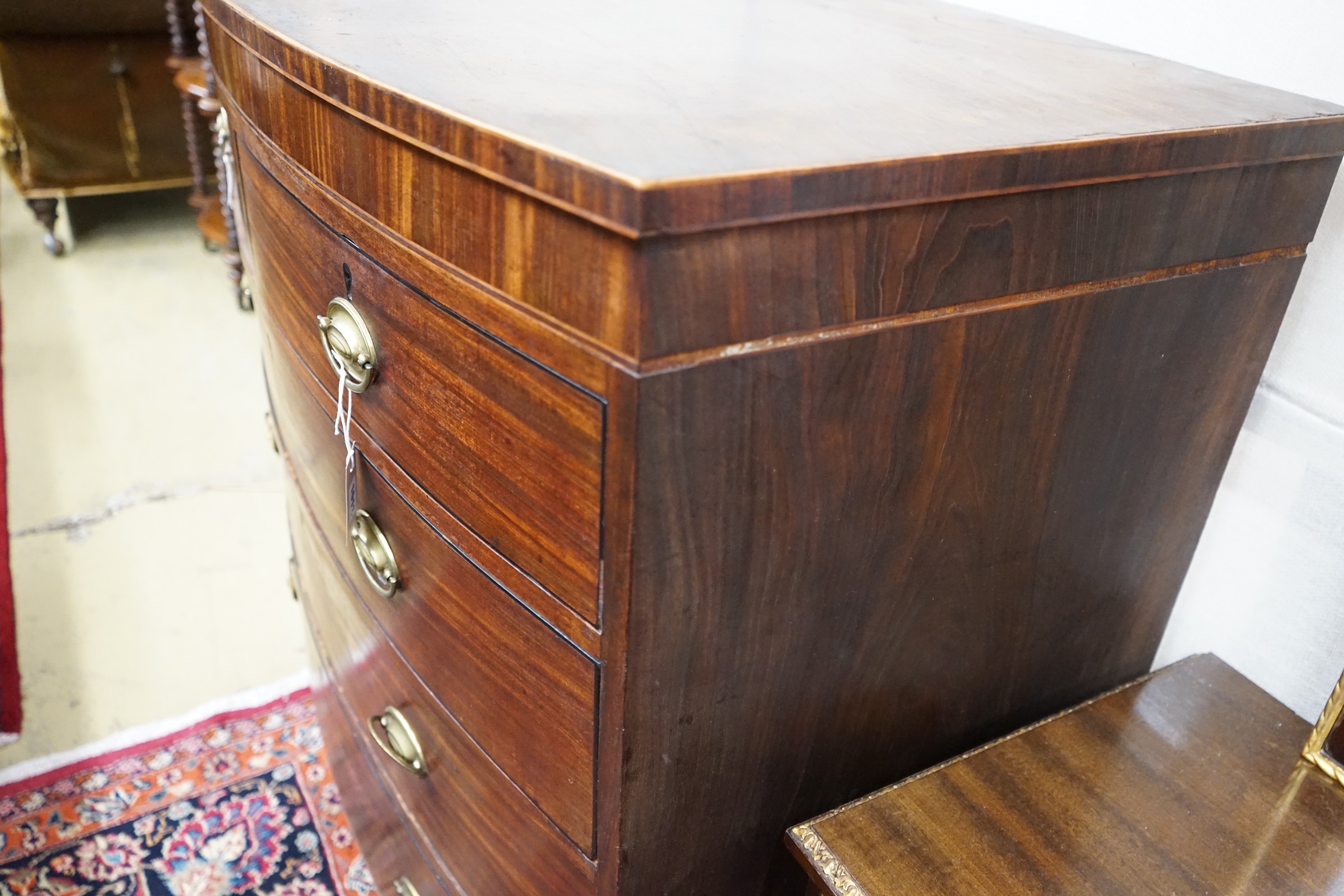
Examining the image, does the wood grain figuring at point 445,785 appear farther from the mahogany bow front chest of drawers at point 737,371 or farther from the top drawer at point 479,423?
the top drawer at point 479,423

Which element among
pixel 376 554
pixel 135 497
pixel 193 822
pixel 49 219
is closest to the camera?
pixel 376 554

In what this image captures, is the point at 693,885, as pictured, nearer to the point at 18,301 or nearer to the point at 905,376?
the point at 905,376

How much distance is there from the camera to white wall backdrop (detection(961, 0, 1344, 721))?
0.58m

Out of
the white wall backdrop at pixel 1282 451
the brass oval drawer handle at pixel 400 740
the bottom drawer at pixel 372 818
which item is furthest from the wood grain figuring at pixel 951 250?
the bottom drawer at pixel 372 818

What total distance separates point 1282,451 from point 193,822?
101 cm

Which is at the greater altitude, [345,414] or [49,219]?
[345,414]

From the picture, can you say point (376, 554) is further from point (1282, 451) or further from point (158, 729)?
point (158, 729)

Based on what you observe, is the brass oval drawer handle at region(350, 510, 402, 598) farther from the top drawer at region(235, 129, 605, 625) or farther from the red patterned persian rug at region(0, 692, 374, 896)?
the red patterned persian rug at region(0, 692, 374, 896)

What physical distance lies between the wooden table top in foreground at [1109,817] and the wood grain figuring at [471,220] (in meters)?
0.30

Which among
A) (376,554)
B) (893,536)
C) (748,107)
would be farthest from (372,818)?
(748,107)

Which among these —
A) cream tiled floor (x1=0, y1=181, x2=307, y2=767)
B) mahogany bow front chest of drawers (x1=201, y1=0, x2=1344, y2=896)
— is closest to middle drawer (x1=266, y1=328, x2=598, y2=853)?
mahogany bow front chest of drawers (x1=201, y1=0, x2=1344, y2=896)

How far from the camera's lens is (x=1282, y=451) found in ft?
2.05

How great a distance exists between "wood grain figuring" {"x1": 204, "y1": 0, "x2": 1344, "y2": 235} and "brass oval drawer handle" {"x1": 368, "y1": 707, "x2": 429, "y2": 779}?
391mm

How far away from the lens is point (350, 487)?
1.97ft
